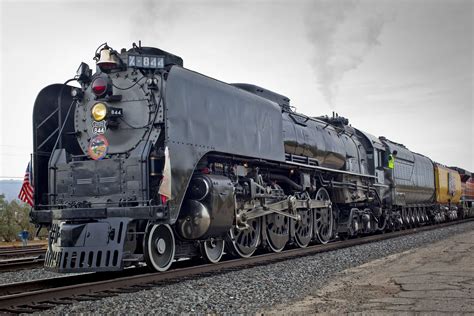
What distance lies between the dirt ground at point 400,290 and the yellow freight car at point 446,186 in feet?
67.4

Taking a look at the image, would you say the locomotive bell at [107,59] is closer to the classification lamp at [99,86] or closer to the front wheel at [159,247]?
the classification lamp at [99,86]

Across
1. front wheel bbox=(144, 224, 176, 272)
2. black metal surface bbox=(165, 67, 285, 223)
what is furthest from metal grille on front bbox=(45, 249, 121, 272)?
black metal surface bbox=(165, 67, 285, 223)

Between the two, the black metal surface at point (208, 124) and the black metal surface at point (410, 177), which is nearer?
the black metal surface at point (208, 124)

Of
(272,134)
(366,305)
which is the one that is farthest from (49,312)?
(272,134)

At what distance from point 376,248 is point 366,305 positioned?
767cm

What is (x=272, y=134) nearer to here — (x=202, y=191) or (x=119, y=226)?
(x=202, y=191)

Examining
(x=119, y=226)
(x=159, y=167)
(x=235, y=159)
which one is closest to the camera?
(x=119, y=226)

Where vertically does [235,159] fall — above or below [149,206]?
above

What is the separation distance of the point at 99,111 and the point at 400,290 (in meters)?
5.64

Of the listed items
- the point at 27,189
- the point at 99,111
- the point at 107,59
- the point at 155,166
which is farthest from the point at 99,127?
the point at 27,189

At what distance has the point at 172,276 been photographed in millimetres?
7879

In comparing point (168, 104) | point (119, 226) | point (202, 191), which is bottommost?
point (119, 226)

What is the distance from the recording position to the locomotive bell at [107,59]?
29.2 feet

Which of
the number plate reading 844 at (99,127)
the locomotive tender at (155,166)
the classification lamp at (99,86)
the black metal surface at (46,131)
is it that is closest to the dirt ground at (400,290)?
the locomotive tender at (155,166)
